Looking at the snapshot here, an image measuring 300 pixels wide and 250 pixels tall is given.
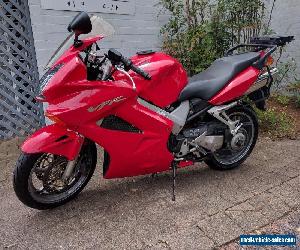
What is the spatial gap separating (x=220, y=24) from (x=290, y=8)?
1726 mm

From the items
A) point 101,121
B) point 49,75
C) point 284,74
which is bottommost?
point 284,74

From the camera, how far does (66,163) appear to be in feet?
9.21

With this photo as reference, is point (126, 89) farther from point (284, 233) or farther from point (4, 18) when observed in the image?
point (4, 18)

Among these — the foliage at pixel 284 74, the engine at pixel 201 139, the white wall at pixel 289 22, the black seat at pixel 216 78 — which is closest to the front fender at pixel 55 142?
the engine at pixel 201 139

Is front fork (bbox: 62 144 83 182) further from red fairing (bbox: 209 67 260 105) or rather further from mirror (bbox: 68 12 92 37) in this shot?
red fairing (bbox: 209 67 260 105)

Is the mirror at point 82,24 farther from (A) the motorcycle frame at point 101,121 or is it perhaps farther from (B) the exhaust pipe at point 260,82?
(B) the exhaust pipe at point 260,82

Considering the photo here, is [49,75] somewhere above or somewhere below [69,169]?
above

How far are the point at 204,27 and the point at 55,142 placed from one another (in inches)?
125

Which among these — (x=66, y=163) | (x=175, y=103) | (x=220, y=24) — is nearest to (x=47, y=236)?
(x=66, y=163)

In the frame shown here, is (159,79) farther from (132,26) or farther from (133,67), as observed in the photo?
(132,26)

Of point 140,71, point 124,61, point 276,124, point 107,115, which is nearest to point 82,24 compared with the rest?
point 124,61

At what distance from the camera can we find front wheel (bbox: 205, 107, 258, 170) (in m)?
3.43

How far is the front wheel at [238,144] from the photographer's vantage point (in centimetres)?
343

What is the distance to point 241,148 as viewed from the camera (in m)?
→ 3.62
